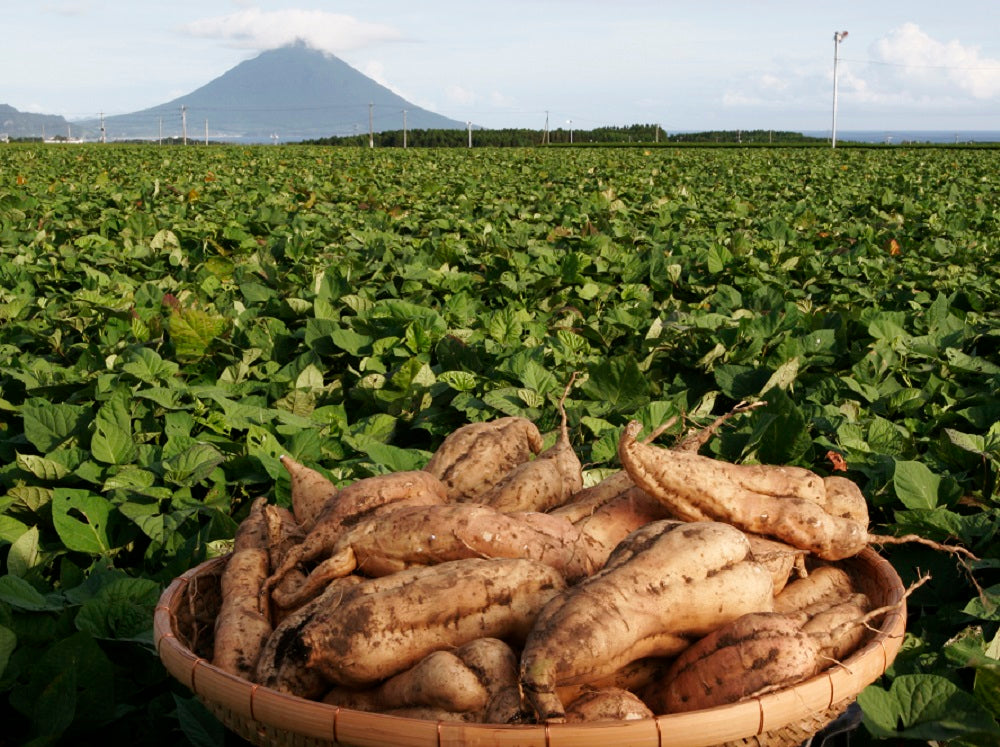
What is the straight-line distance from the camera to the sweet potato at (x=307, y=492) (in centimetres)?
255

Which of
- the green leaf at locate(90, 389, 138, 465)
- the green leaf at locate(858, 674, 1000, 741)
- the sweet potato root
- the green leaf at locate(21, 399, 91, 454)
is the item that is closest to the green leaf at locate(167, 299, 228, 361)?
the green leaf at locate(21, 399, 91, 454)

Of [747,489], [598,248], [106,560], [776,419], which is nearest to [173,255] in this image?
[598,248]

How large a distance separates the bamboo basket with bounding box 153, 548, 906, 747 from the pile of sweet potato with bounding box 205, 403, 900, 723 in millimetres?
65

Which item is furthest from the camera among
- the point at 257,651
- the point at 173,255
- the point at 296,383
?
the point at 173,255

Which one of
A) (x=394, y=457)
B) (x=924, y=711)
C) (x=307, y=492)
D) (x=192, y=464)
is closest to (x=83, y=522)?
(x=192, y=464)

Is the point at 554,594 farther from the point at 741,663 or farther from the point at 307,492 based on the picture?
the point at 307,492

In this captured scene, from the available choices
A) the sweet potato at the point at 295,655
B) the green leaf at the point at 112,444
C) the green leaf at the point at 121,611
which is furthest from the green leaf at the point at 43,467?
the sweet potato at the point at 295,655

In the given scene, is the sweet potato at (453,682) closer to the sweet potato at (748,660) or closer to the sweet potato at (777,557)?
the sweet potato at (748,660)

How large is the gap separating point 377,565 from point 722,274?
573cm

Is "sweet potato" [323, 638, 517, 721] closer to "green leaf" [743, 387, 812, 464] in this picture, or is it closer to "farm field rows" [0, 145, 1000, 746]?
"farm field rows" [0, 145, 1000, 746]

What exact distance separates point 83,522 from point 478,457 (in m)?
1.62

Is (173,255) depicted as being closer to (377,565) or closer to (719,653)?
(377,565)

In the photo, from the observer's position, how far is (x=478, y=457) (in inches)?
104

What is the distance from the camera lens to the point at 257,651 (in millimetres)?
2018
